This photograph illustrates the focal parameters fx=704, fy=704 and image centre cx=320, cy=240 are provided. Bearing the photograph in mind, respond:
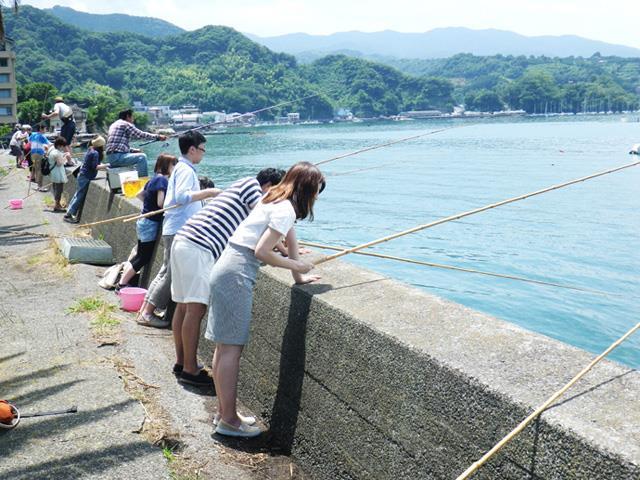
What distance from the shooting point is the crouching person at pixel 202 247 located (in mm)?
4887

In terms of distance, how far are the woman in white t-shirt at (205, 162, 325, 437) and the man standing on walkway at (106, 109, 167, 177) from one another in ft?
25.1

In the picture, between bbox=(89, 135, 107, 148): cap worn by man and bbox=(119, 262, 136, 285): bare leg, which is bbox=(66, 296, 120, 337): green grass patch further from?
bbox=(89, 135, 107, 148): cap worn by man

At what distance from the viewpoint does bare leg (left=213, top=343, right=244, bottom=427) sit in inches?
172

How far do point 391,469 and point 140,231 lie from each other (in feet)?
16.5

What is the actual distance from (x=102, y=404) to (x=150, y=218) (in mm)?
3129

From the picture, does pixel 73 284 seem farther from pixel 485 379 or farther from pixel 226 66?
pixel 226 66

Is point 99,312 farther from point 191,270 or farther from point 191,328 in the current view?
point 191,270

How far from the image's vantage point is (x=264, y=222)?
164 inches

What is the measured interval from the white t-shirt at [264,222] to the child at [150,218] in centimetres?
→ 344

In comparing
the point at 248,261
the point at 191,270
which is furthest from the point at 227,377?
the point at 191,270

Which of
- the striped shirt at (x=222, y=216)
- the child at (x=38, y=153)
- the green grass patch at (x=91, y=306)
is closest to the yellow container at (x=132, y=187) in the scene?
the green grass patch at (x=91, y=306)

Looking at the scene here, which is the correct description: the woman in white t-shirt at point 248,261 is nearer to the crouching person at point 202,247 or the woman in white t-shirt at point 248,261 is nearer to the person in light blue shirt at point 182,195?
the crouching person at point 202,247

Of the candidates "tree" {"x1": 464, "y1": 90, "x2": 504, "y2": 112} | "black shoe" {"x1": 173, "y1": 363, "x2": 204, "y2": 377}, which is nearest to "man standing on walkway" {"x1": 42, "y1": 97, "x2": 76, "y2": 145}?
"black shoe" {"x1": 173, "y1": 363, "x2": 204, "y2": 377}

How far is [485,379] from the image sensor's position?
114 inches
